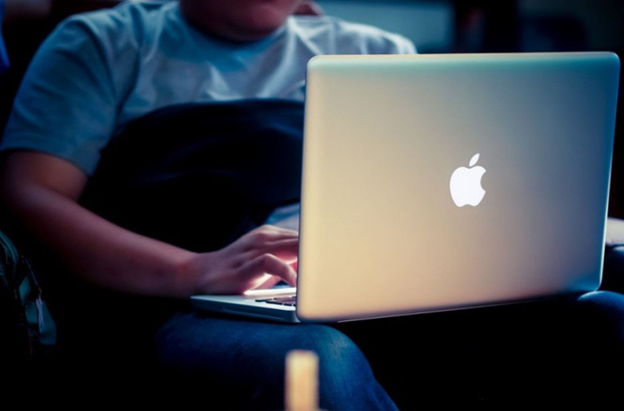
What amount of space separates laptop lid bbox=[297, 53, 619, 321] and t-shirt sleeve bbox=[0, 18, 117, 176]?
60 cm

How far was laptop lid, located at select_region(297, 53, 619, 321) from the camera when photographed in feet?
3.40

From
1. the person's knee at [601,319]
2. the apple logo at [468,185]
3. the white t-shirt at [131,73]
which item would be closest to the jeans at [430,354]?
the person's knee at [601,319]

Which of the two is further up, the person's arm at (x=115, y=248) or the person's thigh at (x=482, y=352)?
the person's arm at (x=115, y=248)

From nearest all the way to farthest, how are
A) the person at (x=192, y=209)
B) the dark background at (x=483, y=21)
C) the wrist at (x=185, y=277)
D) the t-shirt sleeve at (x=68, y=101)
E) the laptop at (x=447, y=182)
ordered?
the laptop at (x=447, y=182)
the person at (x=192, y=209)
the wrist at (x=185, y=277)
the t-shirt sleeve at (x=68, y=101)
the dark background at (x=483, y=21)

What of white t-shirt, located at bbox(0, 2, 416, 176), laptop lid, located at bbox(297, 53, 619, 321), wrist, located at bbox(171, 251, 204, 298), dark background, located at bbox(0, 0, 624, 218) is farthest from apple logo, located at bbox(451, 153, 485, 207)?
dark background, located at bbox(0, 0, 624, 218)

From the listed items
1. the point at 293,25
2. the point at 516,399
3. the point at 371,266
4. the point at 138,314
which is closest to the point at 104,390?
the point at 138,314

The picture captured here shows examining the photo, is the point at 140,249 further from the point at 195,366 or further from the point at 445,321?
the point at 445,321

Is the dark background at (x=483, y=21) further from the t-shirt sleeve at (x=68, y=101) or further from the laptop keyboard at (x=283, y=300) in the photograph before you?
the laptop keyboard at (x=283, y=300)

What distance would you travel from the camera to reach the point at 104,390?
1291mm

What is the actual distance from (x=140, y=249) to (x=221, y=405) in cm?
32

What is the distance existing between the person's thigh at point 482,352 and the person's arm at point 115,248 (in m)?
0.16

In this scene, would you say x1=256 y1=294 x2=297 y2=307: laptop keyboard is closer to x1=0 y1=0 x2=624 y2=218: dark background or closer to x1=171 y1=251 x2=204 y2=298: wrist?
x1=171 y1=251 x2=204 y2=298: wrist

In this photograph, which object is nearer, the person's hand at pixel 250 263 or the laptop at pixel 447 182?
the laptop at pixel 447 182

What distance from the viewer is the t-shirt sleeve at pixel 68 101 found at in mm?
1494
